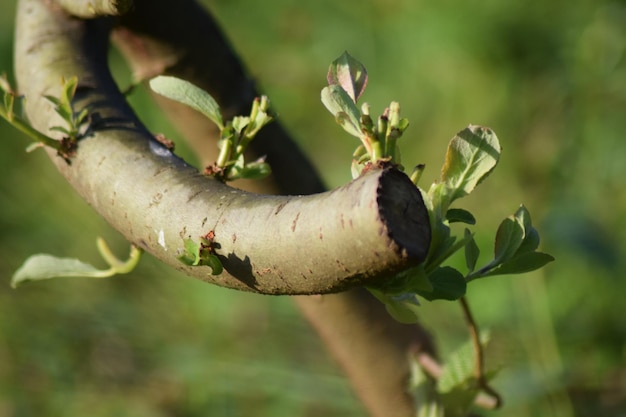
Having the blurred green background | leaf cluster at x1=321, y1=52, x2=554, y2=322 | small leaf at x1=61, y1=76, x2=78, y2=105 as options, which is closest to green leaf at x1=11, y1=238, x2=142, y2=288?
small leaf at x1=61, y1=76, x2=78, y2=105

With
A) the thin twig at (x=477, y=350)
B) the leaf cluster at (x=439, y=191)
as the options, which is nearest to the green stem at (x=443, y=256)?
the leaf cluster at (x=439, y=191)

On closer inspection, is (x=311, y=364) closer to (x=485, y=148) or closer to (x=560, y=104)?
(x=560, y=104)

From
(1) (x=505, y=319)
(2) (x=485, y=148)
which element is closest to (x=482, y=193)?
(1) (x=505, y=319)

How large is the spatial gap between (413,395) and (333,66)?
40cm

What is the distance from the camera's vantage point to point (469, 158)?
42 centimetres

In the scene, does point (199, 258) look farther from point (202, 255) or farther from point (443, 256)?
point (443, 256)

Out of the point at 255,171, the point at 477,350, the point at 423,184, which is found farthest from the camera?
the point at 423,184

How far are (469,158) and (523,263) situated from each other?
7 centimetres

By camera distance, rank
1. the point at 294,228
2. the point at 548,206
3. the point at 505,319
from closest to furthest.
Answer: the point at 294,228 → the point at 505,319 → the point at 548,206

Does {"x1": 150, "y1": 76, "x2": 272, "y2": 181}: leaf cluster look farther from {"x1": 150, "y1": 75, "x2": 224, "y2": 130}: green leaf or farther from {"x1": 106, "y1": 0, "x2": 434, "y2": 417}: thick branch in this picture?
{"x1": 106, "y1": 0, "x2": 434, "y2": 417}: thick branch

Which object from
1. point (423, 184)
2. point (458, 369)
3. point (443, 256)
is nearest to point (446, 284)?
point (443, 256)

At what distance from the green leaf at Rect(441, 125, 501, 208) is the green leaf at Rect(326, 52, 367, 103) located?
58mm

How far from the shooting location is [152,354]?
1728 mm

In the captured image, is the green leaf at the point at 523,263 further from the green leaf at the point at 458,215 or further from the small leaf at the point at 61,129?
the small leaf at the point at 61,129
